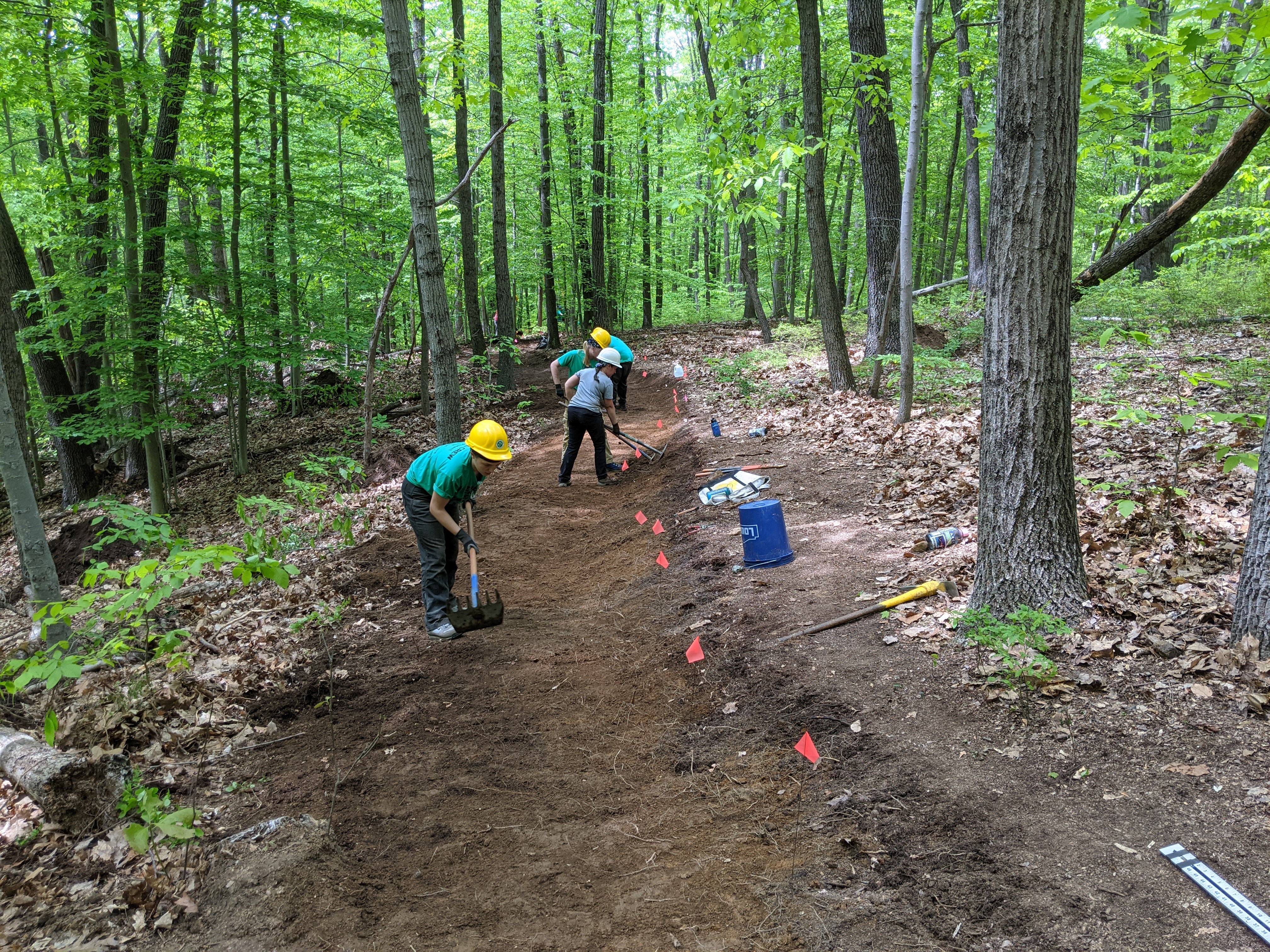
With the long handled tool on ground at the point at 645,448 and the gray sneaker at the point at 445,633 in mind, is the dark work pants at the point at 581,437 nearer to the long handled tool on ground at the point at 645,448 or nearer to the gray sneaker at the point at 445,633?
the long handled tool on ground at the point at 645,448

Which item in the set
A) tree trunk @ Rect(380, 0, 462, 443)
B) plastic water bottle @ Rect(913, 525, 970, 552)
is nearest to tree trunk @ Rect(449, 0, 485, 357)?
tree trunk @ Rect(380, 0, 462, 443)

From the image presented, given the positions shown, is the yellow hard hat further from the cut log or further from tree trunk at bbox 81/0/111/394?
tree trunk at bbox 81/0/111/394

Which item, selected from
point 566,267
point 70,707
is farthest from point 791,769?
point 566,267

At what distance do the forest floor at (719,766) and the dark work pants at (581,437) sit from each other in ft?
11.4

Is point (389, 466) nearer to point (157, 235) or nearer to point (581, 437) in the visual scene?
point (581, 437)

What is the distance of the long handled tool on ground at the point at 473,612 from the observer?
5.93 metres

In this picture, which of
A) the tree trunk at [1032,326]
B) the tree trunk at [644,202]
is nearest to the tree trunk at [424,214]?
→ the tree trunk at [1032,326]

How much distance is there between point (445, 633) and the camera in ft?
19.4

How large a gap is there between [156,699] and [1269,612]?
6287 millimetres

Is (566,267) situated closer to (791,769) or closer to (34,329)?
(34,329)

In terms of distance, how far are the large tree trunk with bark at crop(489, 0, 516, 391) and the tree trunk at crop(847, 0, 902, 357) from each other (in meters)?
7.08

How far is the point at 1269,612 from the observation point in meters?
3.25

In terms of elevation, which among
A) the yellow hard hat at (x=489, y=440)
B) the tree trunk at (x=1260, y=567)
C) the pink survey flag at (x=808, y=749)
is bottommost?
the pink survey flag at (x=808, y=749)

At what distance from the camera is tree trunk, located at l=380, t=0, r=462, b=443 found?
24.3ft
